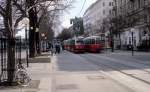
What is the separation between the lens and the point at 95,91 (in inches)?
637

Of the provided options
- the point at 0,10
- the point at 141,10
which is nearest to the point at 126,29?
the point at 141,10

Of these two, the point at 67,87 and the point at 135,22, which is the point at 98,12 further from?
the point at 67,87

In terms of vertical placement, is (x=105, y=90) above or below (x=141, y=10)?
below

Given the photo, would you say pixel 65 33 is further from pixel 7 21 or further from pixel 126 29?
pixel 7 21

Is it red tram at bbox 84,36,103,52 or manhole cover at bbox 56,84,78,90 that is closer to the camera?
manhole cover at bbox 56,84,78,90

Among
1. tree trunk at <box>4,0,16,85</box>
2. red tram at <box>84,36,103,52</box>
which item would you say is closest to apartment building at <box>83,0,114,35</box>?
red tram at <box>84,36,103,52</box>

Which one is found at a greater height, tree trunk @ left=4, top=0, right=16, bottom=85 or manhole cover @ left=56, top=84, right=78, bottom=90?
tree trunk @ left=4, top=0, right=16, bottom=85

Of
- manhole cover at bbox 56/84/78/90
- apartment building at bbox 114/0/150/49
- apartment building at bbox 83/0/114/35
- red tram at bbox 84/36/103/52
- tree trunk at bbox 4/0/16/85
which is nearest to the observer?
manhole cover at bbox 56/84/78/90

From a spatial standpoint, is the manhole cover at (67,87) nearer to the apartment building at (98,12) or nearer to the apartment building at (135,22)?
the apartment building at (135,22)

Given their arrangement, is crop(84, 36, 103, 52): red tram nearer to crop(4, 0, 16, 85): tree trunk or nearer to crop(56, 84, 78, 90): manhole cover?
crop(56, 84, 78, 90): manhole cover

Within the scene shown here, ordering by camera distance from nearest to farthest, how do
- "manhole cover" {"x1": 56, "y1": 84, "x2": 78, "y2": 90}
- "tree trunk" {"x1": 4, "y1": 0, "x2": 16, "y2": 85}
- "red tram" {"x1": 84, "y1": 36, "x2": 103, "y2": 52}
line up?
"manhole cover" {"x1": 56, "y1": 84, "x2": 78, "y2": 90}
"tree trunk" {"x1": 4, "y1": 0, "x2": 16, "y2": 85}
"red tram" {"x1": 84, "y1": 36, "x2": 103, "y2": 52}

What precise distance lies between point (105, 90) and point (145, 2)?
6495 cm

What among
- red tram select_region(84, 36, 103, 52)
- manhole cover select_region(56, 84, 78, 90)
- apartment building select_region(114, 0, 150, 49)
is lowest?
manhole cover select_region(56, 84, 78, 90)

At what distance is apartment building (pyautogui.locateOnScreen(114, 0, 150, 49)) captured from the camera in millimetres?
75956
